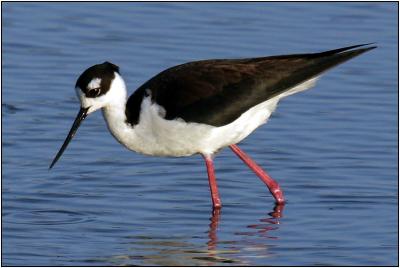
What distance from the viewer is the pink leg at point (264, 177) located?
413 inches

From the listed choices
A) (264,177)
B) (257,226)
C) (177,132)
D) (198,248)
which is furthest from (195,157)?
(198,248)

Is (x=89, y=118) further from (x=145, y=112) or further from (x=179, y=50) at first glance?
(x=145, y=112)

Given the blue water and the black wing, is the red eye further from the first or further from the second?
the blue water

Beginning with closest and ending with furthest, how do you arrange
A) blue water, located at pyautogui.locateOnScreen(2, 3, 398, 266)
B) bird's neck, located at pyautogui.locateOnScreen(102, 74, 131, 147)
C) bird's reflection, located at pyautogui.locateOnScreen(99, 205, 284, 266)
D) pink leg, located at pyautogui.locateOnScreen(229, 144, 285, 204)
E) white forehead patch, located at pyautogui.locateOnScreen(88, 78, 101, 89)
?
1. bird's reflection, located at pyautogui.locateOnScreen(99, 205, 284, 266)
2. blue water, located at pyautogui.locateOnScreen(2, 3, 398, 266)
3. white forehead patch, located at pyautogui.locateOnScreen(88, 78, 101, 89)
4. bird's neck, located at pyautogui.locateOnScreen(102, 74, 131, 147)
5. pink leg, located at pyautogui.locateOnScreen(229, 144, 285, 204)

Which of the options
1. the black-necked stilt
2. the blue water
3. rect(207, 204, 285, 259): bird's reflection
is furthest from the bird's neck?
rect(207, 204, 285, 259): bird's reflection

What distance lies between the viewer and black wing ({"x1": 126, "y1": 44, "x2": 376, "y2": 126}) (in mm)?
10039

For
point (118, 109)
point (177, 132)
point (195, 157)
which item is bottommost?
point (195, 157)

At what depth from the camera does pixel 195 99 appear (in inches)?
396

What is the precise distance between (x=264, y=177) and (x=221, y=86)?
0.94 metres

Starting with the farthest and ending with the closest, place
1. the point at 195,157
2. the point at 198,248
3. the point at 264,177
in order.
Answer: the point at 195,157
the point at 264,177
the point at 198,248

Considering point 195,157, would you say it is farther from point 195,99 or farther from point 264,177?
point 195,99

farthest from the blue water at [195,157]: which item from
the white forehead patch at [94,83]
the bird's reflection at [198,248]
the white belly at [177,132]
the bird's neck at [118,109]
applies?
the white forehead patch at [94,83]

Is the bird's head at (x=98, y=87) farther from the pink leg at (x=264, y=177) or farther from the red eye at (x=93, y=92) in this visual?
the pink leg at (x=264, y=177)

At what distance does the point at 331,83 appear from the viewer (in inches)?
536
